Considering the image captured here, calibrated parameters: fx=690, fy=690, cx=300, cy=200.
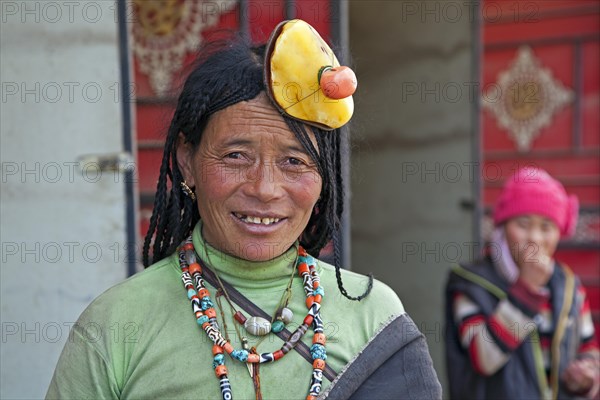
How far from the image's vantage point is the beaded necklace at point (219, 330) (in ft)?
4.68

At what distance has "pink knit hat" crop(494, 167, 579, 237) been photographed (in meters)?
2.99

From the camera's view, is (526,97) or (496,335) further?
(526,97)

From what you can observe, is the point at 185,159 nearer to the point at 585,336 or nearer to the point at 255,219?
the point at 255,219

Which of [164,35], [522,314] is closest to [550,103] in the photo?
[522,314]

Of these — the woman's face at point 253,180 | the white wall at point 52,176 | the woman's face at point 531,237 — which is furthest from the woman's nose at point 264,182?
the woman's face at point 531,237

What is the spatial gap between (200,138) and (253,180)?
17 centimetres

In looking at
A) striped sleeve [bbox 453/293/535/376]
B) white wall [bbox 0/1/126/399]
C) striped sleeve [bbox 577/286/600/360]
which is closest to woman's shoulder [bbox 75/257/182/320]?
white wall [bbox 0/1/126/399]

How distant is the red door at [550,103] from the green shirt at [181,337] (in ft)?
13.0

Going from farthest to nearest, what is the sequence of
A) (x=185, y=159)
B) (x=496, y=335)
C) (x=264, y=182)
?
(x=496, y=335), (x=185, y=159), (x=264, y=182)

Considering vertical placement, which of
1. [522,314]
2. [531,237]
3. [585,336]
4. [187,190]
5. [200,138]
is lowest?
[585,336]

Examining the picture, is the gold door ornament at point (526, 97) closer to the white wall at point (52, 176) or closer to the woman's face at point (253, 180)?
the white wall at point (52, 176)

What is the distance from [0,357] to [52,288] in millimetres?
277

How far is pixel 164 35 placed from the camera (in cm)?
334

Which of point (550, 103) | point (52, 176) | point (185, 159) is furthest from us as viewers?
point (550, 103)
